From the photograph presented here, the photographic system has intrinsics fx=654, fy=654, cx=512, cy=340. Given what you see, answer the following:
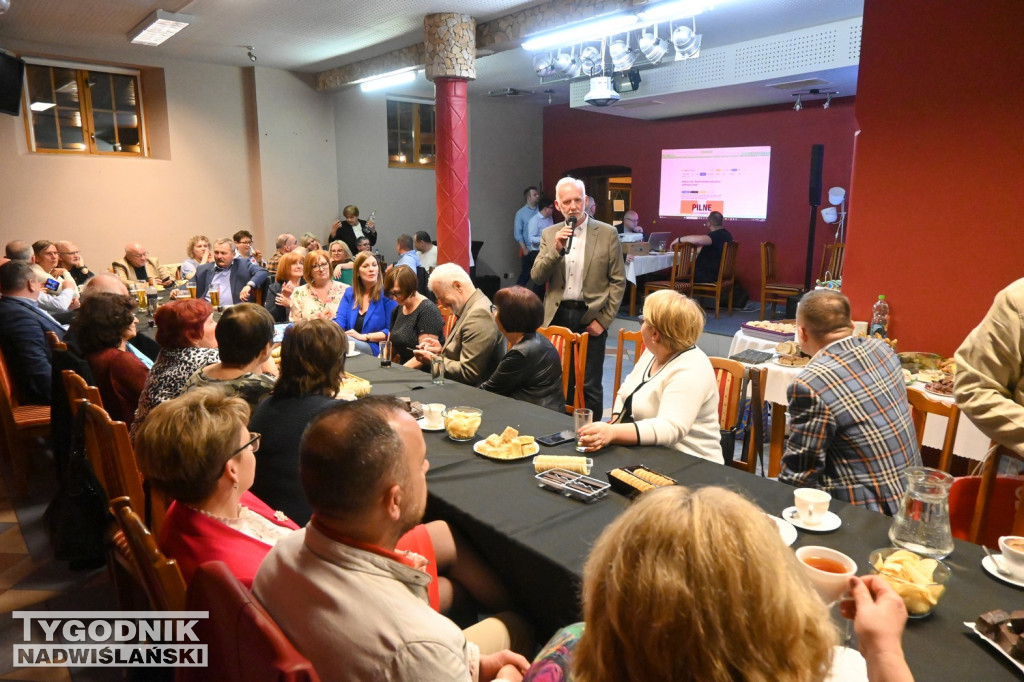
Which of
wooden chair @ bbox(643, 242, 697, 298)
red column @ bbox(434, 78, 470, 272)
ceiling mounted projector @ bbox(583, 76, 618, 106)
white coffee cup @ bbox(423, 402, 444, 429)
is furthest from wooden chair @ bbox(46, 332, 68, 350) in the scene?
wooden chair @ bbox(643, 242, 697, 298)

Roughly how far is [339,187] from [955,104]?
8.63m

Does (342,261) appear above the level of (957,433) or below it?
above

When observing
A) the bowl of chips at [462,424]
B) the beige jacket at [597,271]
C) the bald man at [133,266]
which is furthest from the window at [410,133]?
the bowl of chips at [462,424]

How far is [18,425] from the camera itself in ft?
11.5

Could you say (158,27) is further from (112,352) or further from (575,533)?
(575,533)

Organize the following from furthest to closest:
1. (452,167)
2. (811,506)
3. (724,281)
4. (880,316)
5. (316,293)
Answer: (724,281), (452,167), (316,293), (880,316), (811,506)

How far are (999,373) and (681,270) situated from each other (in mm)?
7049

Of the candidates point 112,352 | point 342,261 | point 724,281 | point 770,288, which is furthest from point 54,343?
point 724,281

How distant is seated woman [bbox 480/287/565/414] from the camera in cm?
298

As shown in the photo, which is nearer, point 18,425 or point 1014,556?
point 1014,556

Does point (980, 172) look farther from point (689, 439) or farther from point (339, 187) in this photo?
point (339, 187)

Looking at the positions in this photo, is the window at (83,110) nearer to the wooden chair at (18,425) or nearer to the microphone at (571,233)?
the wooden chair at (18,425)

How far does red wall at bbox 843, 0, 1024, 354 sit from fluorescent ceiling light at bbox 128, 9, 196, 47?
6018mm

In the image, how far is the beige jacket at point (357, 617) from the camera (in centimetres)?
105
